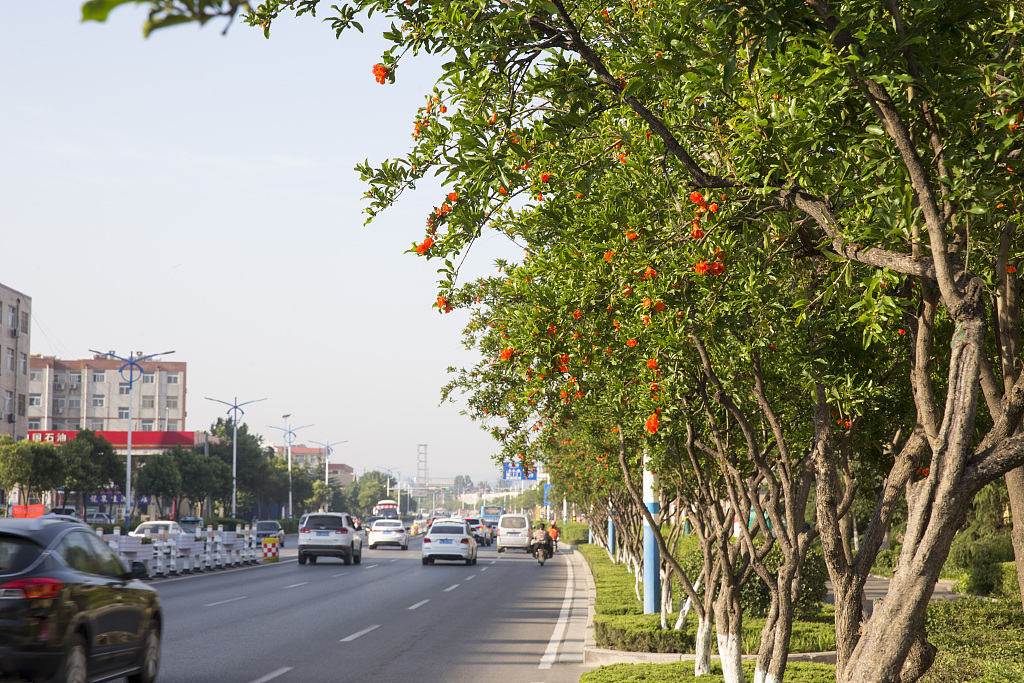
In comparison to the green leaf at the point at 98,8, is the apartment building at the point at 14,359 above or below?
above

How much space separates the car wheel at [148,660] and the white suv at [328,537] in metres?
26.1

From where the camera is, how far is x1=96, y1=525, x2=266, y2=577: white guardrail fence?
2702cm

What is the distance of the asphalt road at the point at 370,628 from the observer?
1237 centimetres

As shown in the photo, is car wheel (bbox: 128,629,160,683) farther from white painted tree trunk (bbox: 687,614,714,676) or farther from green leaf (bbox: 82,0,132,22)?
green leaf (bbox: 82,0,132,22)

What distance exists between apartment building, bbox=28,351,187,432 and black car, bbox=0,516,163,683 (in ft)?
408

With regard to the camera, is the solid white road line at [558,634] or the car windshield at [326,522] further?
the car windshield at [326,522]

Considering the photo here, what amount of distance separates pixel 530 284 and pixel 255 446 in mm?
95224

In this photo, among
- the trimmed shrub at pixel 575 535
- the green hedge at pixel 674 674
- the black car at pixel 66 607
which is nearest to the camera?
the black car at pixel 66 607

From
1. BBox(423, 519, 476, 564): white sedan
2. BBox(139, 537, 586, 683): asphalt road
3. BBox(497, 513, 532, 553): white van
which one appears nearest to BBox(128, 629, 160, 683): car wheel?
BBox(139, 537, 586, 683): asphalt road

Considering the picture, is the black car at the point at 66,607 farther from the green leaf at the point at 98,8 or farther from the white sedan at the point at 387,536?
the white sedan at the point at 387,536

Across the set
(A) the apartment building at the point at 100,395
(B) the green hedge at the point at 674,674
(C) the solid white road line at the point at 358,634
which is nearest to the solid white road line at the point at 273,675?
(C) the solid white road line at the point at 358,634

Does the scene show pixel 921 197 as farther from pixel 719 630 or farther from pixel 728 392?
pixel 719 630

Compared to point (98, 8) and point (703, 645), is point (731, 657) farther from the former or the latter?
point (98, 8)

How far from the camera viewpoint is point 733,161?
6.14 m
